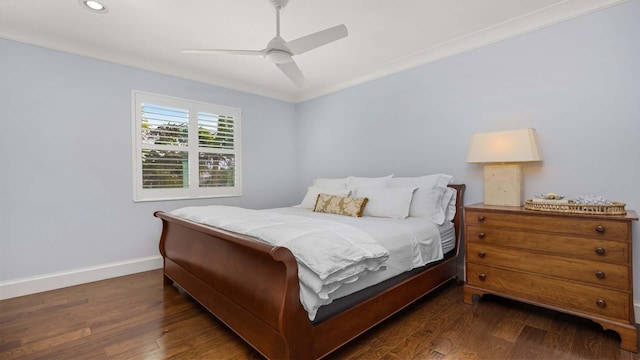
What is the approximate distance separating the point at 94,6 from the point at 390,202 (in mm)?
3012

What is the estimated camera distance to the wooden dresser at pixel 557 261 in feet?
5.98

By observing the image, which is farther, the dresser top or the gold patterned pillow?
the gold patterned pillow

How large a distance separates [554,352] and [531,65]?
226 cm

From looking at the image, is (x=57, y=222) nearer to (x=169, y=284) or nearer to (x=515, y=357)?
(x=169, y=284)

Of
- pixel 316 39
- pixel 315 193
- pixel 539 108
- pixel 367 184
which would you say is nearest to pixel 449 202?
pixel 367 184

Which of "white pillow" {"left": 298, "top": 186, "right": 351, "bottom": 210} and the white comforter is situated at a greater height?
"white pillow" {"left": 298, "top": 186, "right": 351, "bottom": 210}

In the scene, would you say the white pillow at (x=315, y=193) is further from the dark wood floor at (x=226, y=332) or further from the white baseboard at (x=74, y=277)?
the white baseboard at (x=74, y=277)

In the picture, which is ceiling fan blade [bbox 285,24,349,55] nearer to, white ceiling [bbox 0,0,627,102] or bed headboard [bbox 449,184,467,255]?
white ceiling [bbox 0,0,627,102]

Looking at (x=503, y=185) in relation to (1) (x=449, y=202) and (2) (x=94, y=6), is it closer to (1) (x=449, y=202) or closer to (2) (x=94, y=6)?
(1) (x=449, y=202)

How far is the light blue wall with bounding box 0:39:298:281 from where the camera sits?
8.92 ft

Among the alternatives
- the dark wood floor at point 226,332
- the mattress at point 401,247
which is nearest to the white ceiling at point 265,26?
the mattress at point 401,247

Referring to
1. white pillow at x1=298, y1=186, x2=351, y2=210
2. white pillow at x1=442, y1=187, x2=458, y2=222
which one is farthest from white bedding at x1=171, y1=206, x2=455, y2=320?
white pillow at x1=298, y1=186, x2=351, y2=210

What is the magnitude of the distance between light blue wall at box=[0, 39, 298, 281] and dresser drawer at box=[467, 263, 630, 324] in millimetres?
3426

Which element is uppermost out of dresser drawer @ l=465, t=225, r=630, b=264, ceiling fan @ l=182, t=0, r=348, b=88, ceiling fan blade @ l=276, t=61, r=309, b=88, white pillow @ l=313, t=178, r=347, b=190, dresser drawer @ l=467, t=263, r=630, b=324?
ceiling fan @ l=182, t=0, r=348, b=88
